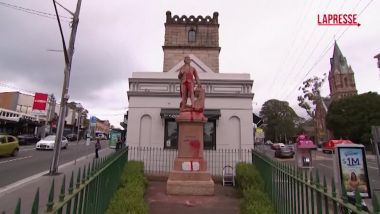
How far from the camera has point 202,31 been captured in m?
30.9

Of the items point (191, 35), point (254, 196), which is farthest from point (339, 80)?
point (254, 196)

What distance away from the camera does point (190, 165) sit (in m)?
8.96

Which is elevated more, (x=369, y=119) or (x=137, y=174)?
(x=369, y=119)

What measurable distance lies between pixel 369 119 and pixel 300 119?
34.7 meters

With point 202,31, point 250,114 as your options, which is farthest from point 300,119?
point 250,114

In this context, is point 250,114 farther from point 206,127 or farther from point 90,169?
point 90,169

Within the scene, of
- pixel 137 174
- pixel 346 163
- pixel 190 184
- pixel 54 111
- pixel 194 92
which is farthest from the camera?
Answer: pixel 54 111

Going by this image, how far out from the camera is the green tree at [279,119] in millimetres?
73500

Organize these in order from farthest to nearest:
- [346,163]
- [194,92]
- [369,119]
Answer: [369,119]
[194,92]
[346,163]

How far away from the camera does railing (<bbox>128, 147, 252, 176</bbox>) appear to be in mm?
13648

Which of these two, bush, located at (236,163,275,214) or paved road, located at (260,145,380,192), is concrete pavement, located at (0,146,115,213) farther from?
paved road, located at (260,145,380,192)

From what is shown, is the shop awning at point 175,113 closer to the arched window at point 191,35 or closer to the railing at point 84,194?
the railing at point 84,194

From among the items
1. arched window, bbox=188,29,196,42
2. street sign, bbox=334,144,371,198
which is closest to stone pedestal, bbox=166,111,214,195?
street sign, bbox=334,144,371,198

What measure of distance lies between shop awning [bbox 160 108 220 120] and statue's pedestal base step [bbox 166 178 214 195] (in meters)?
5.45
